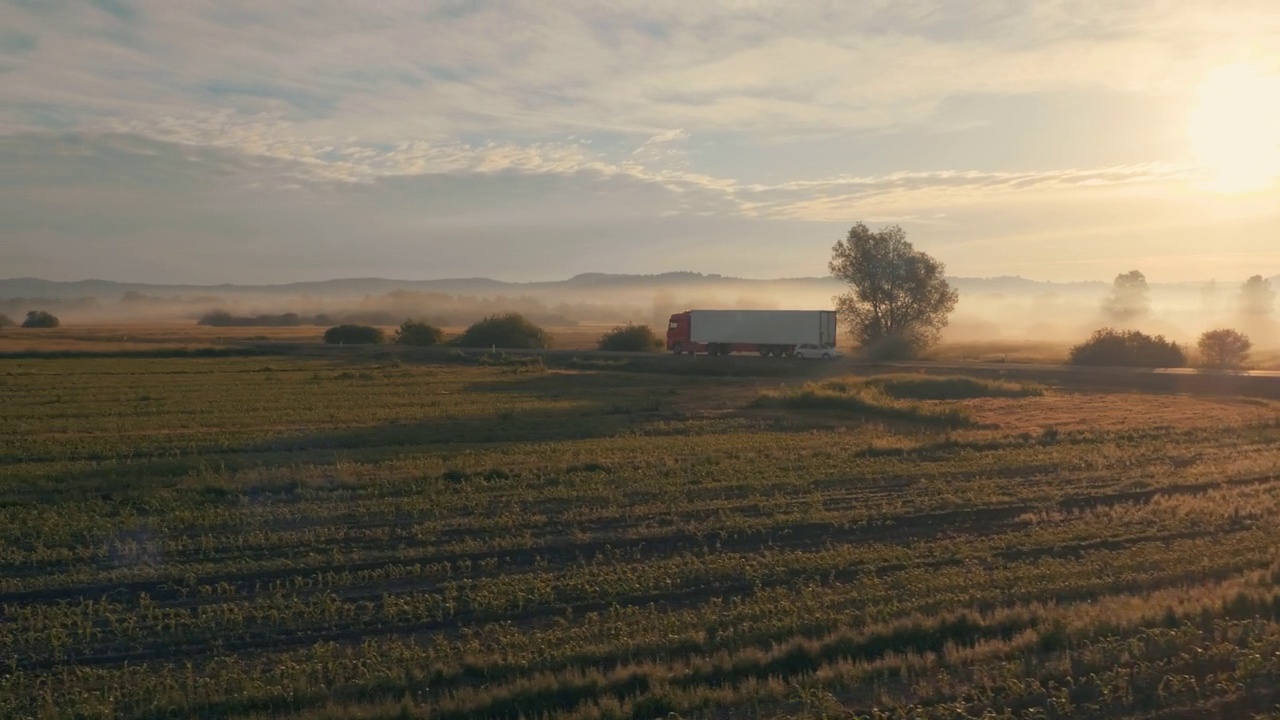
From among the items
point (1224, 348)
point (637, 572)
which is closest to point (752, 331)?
point (1224, 348)

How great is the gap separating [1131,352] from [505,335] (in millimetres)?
47242

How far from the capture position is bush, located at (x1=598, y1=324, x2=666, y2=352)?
83.7 metres

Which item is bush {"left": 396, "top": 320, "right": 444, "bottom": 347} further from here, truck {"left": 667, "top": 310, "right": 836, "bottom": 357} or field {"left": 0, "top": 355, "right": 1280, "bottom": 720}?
field {"left": 0, "top": 355, "right": 1280, "bottom": 720}

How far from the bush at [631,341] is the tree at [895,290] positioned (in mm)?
15913

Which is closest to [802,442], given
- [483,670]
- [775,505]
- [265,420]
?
[775,505]

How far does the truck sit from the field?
3927 cm

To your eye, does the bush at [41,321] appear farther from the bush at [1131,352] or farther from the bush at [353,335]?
the bush at [1131,352]

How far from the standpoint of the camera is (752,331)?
72188 mm

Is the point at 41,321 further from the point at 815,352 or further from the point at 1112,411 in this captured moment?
the point at 1112,411

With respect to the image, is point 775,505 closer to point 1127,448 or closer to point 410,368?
point 1127,448

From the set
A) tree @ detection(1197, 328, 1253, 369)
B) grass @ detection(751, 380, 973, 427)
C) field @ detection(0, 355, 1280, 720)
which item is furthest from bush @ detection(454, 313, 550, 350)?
field @ detection(0, 355, 1280, 720)

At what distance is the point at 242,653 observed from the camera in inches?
425

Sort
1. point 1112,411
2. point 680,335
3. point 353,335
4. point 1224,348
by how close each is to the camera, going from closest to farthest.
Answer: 1. point 1112,411
2. point 1224,348
3. point 680,335
4. point 353,335

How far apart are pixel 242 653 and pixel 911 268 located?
72.0 meters
